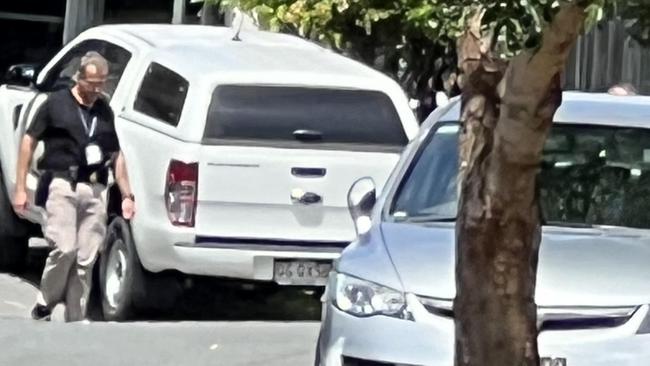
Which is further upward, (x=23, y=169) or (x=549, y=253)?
(x=549, y=253)

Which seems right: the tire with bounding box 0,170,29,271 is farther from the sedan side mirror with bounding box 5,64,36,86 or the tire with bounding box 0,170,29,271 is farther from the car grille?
the car grille

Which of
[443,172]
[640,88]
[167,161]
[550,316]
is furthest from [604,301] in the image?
[640,88]

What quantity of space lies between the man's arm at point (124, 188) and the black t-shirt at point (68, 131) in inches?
3.6

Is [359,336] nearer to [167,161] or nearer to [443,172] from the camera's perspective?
[443,172]

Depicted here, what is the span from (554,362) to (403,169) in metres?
1.88

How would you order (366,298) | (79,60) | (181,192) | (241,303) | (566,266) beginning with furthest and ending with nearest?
1. (79,60)
2. (241,303)
3. (181,192)
4. (366,298)
5. (566,266)

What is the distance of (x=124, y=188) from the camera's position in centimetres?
1125

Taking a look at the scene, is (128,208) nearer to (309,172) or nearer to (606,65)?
(309,172)

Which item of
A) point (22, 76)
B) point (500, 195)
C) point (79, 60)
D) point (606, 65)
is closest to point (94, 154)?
point (79, 60)

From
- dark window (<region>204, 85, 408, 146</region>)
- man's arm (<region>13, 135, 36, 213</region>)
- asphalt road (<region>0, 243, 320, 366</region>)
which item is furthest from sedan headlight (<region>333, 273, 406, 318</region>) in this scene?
man's arm (<region>13, 135, 36, 213</region>)

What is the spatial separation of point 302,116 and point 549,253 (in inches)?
162

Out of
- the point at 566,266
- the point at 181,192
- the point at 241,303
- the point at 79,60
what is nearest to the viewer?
the point at 566,266

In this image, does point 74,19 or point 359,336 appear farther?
point 74,19

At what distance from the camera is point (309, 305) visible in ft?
41.5
